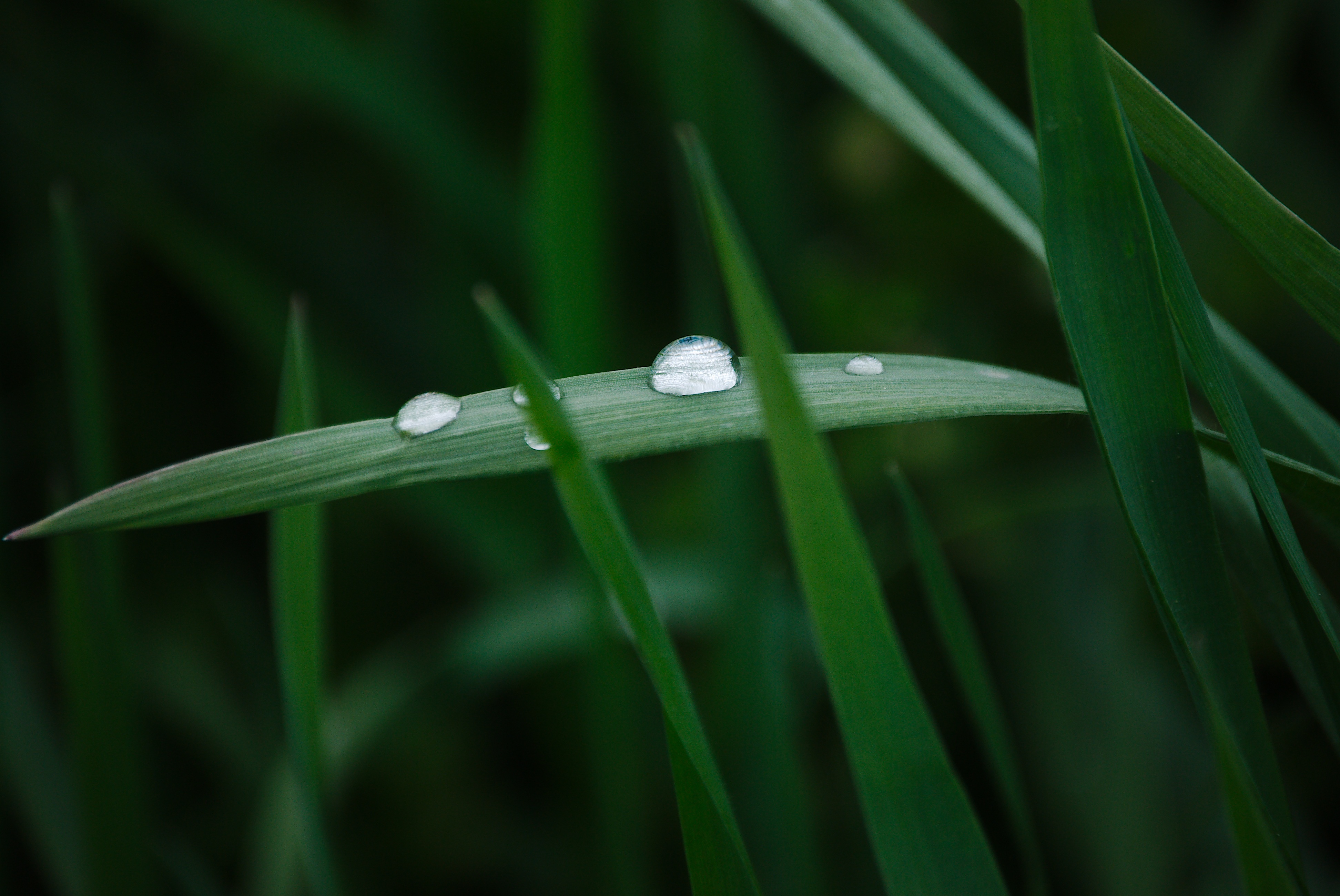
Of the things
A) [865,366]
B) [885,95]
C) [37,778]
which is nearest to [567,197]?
[885,95]

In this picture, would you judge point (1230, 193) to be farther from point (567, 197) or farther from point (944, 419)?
point (567, 197)

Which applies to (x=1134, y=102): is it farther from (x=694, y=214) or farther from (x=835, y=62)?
(x=694, y=214)

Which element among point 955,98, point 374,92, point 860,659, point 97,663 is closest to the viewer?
point 860,659

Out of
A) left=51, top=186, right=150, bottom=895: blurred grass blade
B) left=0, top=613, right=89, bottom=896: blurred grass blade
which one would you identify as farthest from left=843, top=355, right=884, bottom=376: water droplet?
left=0, top=613, right=89, bottom=896: blurred grass blade

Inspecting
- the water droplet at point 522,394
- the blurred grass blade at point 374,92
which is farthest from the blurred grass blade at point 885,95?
the blurred grass blade at point 374,92

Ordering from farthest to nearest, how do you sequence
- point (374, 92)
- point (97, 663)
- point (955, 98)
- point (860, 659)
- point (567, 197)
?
point (374, 92)
point (567, 197)
point (97, 663)
point (955, 98)
point (860, 659)

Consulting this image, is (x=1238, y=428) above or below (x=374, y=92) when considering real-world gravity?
below
